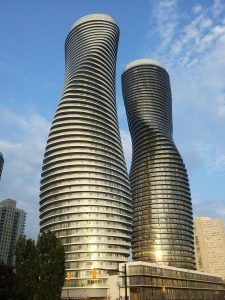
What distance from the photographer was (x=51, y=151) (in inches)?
5472

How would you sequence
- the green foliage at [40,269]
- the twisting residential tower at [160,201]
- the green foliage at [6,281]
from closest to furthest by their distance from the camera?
the green foliage at [40,269] → the green foliage at [6,281] → the twisting residential tower at [160,201]

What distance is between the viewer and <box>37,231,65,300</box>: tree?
205 ft

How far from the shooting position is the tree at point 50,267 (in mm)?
62438

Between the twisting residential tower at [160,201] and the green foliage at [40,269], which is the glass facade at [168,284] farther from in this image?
the green foliage at [40,269]

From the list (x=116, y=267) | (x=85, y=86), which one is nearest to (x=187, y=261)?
(x=116, y=267)

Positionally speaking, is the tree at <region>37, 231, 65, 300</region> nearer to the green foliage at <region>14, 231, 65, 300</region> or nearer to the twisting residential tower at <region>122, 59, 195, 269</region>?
the green foliage at <region>14, 231, 65, 300</region>

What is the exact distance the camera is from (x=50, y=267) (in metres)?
65.6

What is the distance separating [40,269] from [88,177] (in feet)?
217

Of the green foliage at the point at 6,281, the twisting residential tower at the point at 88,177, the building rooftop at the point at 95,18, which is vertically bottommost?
the green foliage at the point at 6,281

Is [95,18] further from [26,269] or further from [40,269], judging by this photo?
[40,269]

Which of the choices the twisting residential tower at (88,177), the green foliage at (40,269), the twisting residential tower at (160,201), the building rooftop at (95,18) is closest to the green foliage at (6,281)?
the green foliage at (40,269)

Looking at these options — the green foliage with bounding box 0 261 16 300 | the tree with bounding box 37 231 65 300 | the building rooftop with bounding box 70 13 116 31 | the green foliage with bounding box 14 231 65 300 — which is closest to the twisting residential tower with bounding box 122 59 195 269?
the building rooftop with bounding box 70 13 116 31

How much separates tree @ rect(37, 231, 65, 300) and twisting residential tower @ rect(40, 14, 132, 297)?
50.6m

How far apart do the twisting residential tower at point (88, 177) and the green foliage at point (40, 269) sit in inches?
1997
